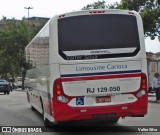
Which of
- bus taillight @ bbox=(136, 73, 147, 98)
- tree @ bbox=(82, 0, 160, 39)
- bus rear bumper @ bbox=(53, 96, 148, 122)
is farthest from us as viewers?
tree @ bbox=(82, 0, 160, 39)

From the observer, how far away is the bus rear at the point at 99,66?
1154 cm

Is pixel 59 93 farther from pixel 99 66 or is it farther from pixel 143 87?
pixel 143 87

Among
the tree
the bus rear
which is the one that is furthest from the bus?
the tree

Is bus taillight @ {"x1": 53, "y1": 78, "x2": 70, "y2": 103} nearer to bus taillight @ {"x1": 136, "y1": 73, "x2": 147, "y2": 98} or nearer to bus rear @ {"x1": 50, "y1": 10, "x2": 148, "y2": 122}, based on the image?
bus rear @ {"x1": 50, "y1": 10, "x2": 148, "y2": 122}

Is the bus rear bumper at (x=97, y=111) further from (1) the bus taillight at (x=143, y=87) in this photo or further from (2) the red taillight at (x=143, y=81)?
(2) the red taillight at (x=143, y=81)

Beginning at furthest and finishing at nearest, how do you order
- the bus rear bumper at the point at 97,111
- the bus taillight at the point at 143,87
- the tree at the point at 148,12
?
the tree at the point at 148,12 < the bus taillight at the point at 143,87 < the bus rear bumper at the point at 97,111

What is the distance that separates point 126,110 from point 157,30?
25112 mm

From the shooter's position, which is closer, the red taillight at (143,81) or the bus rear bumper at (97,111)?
the bus rear bumper at (97,111)

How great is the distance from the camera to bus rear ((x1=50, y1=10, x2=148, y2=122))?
11539 mm

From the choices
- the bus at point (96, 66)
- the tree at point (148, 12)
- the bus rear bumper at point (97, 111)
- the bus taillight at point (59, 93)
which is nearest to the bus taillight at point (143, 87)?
the bus at point (96, 66)

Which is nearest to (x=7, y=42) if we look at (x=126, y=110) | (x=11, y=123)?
(x=11, y=123)

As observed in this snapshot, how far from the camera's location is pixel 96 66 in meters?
11.7

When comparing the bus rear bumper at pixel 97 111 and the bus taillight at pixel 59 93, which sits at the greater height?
the bus taillight at pixel 59 93

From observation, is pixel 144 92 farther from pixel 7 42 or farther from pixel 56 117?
pixel 7 42
